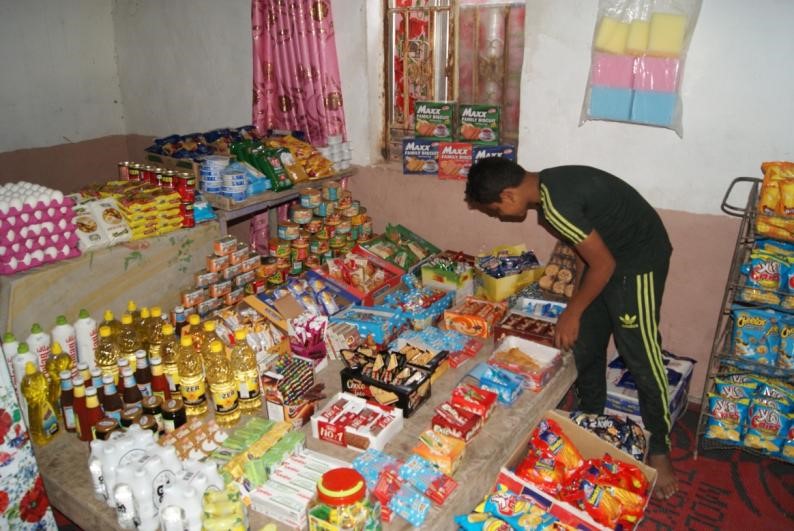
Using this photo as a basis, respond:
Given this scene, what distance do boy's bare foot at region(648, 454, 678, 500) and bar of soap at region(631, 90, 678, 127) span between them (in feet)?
6.51

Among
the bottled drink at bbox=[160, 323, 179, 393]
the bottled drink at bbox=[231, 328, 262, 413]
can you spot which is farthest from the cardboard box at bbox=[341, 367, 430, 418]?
the bottled drink at bbox=[160, 323, 179, 393]

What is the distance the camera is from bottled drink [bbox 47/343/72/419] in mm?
2842

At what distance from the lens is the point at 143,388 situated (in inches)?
112

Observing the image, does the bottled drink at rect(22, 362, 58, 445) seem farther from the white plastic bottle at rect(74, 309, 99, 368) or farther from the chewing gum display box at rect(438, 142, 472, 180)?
the chewing gum display box at rect(438, 142, 472, 180)

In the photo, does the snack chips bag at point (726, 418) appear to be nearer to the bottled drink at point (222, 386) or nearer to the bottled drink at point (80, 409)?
the bottled drink at point (222, 386)

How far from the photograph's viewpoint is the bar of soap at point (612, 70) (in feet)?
12.3

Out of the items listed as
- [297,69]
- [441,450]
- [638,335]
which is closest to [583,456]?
[638,335]

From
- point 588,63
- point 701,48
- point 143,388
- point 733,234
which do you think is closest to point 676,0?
point 701,48

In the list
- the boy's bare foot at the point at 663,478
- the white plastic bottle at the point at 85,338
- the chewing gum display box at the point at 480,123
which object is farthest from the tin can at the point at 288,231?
the boy's bare foot at the point at 663,478

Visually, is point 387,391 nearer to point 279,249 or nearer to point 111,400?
point 111,400

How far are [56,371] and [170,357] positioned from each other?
545 millimetres

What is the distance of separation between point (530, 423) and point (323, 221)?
223cm

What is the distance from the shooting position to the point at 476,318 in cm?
359

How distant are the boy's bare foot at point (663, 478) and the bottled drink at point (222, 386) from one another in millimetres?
2279
